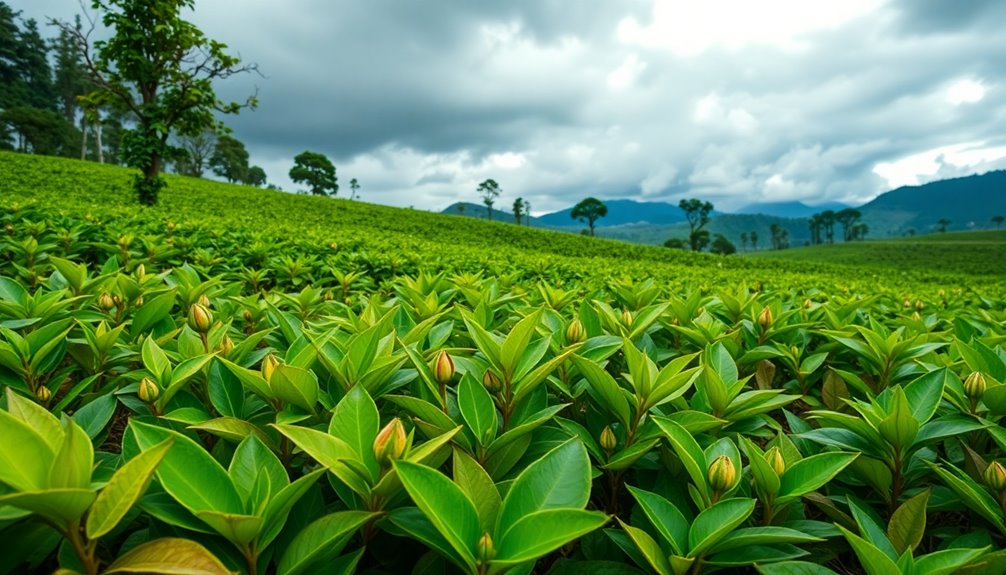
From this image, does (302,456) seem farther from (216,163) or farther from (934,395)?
(216,163)

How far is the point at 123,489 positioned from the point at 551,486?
0.62 meters

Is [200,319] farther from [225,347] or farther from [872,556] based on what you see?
[872,556]

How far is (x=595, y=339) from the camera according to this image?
4.89 feet

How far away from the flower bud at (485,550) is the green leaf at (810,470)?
2.02ft

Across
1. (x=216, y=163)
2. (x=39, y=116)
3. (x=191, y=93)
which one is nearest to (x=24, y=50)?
(x=39, y=116)

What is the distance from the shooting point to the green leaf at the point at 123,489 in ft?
2.12

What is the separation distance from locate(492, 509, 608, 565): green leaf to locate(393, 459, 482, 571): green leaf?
5 centimetres

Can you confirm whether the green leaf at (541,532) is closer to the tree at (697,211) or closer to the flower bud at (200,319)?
the flower bud at (200,319)

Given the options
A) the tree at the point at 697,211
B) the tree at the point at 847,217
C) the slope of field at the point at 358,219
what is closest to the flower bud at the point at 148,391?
the slope of field at the point at 358,219

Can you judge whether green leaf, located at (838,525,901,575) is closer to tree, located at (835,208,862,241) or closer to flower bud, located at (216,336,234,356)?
flower bud, located at (216,336,234,356)

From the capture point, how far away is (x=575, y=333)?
1.50 meters

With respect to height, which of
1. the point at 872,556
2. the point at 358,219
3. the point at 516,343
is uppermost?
the point at 358,219

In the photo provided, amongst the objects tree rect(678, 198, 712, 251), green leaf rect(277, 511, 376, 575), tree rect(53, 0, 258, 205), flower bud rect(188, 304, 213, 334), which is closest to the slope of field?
tree rect(53, 0, 258, 205)

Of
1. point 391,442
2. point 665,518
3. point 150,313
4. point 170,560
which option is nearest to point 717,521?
point 665,518
